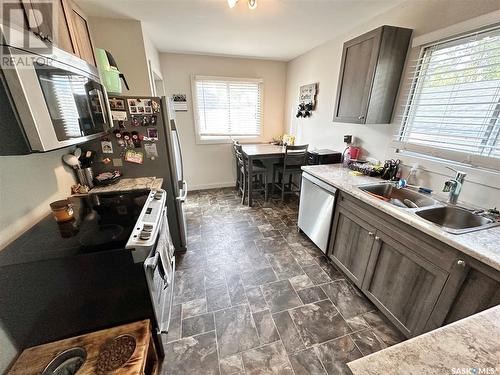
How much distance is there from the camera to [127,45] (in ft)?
7.15

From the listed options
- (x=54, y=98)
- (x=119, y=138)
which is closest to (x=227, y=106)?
(x=119, y=138)

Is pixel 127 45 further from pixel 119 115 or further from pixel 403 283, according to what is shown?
pixel 403 283

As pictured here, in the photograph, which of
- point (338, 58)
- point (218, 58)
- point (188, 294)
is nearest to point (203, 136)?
point (218, 58)

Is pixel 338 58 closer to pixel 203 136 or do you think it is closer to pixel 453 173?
pixel 453 173

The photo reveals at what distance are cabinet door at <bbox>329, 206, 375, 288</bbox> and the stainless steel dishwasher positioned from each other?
0.36 ft

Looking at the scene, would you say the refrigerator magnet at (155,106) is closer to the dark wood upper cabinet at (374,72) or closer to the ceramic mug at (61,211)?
the ceramic mug at (61,211)

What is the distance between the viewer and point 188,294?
1.81m

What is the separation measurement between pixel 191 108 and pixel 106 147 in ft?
6.93

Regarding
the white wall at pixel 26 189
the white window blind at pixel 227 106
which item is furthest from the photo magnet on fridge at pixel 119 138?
the white window blind at pixel 227 106

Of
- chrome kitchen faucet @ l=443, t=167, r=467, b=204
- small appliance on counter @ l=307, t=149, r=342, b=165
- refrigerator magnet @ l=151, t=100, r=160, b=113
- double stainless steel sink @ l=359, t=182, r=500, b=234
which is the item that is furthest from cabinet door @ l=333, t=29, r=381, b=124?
refrigerator magnet @ l=151, t=100, r=160, b=113

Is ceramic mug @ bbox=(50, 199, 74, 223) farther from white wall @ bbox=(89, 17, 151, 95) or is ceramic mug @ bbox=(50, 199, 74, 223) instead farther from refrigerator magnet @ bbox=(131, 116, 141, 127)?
white wall @ bbox=(89, 17, 151, 95)

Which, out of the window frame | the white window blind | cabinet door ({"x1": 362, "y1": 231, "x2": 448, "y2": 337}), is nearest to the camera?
cabinet door ({"x1": 362, "y1": 231, "x2": 448, "y2": 337})

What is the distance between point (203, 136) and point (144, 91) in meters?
1.63

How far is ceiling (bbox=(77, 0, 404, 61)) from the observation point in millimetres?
1827
